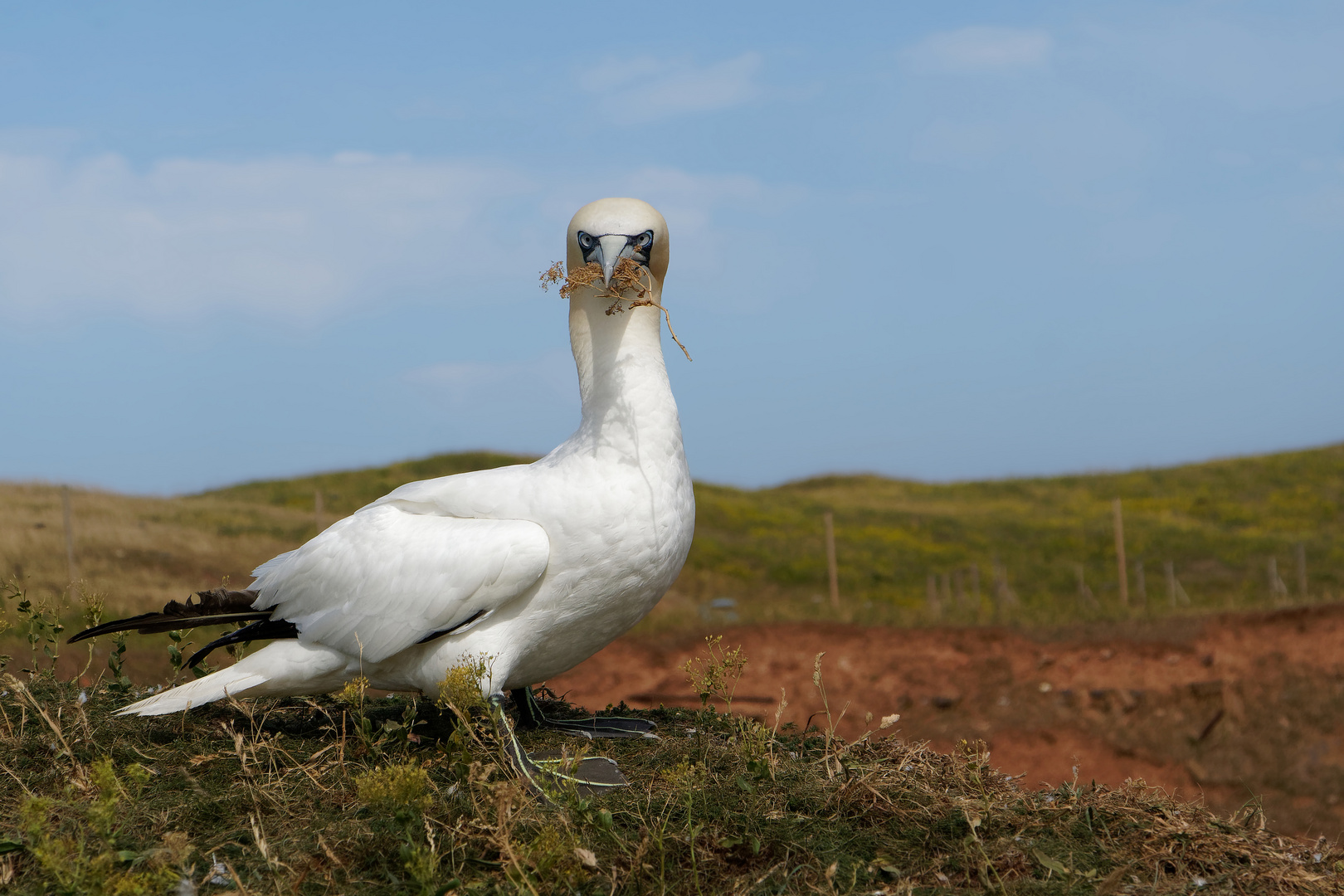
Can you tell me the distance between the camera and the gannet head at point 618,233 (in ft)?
15.8

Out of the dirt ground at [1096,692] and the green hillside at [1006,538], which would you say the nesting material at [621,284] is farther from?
the green hillside at [1006,538]

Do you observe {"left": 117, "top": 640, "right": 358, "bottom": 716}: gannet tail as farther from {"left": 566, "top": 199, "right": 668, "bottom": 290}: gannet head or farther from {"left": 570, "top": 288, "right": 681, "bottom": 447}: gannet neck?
{"left": 566, "top": 199, "right": 668, "bottom": 290}: gannet head

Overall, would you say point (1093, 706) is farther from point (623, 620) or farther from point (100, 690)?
point (100, 690)

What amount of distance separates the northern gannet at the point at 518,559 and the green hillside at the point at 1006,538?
1125cm

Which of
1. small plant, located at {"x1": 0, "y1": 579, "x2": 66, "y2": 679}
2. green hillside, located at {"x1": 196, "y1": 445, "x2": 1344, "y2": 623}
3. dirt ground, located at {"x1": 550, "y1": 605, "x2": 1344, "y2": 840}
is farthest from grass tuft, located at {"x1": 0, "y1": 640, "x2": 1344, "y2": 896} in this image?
green hillside, located at {"x1": 196, "y1": 445, "x2": 1344, "y2": 623}

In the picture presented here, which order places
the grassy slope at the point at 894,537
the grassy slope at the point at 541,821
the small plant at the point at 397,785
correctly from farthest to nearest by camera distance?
the grassy slope at the point at 894,537
the grassy slope at the point at 541,821
the small plant at the point at 397,785

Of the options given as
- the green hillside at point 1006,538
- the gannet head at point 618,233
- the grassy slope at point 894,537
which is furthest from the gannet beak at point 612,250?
the grassy slope at point 894,537

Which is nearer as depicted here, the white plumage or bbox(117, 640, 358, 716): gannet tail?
the white plumage

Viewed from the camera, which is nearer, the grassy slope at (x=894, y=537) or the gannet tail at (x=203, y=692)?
the gannet tail at (x=203, y=692)

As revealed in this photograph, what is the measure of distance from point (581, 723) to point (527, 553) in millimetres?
1570

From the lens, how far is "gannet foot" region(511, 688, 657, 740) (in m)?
5.51

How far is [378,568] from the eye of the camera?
4.82 metres

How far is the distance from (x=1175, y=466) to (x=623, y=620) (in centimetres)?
4531

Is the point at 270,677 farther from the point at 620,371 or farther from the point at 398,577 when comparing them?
the point at 620,371
